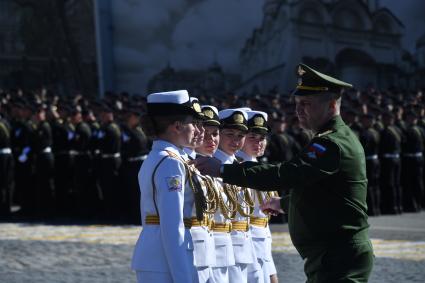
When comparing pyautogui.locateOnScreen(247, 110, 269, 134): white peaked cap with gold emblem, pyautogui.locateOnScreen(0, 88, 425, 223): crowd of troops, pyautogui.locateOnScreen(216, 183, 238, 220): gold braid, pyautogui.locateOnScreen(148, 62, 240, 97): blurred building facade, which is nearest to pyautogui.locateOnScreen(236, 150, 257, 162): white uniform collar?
pyautogui.locateOnScreen(247, 110, 269, 134): white peaked cap with gold emblem

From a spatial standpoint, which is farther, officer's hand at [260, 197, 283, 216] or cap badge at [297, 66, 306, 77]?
officer's hand at [260, 197, 283, 216]

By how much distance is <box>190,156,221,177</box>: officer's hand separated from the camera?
15.0 ft

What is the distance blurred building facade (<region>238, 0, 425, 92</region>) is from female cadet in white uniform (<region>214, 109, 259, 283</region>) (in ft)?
58.5

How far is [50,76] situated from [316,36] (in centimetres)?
770

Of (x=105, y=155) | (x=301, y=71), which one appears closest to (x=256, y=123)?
(x=301, y=71)

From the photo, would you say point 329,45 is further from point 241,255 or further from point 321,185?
point 321,185

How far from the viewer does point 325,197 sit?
4.60 metres

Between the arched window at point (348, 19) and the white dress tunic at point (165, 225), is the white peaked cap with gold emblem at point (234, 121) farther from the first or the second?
the arched window at point (348, 19)

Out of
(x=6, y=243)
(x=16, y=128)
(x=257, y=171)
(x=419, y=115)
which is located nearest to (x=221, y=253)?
(x=257, y=171)

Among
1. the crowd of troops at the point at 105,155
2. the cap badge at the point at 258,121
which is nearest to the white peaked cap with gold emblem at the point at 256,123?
the cap badge at the point at 258,121

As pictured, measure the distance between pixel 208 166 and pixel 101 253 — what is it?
628 centimetres

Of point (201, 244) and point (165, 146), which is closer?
point (165, 146)

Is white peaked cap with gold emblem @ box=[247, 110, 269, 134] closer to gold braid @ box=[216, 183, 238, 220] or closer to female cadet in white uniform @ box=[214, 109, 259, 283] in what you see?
female cadet in white uniform @ box=[214, 109, 259, 283]

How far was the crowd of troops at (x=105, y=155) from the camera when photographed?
14.4 metres
